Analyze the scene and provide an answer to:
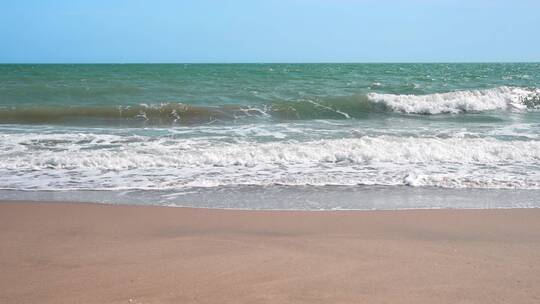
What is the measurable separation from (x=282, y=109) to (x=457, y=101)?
6.80m

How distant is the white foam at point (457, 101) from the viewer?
18703 mm

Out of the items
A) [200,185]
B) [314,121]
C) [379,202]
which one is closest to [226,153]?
[200,185]

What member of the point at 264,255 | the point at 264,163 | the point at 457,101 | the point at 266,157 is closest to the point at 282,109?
the point at 457,101

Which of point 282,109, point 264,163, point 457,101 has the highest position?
point 457,101

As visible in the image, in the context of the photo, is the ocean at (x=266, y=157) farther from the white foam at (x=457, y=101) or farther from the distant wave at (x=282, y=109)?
the white foam at (x=457, y=101)

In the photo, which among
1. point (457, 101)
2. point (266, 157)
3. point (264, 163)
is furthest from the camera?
point (457, 101)

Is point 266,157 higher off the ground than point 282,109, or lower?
lower

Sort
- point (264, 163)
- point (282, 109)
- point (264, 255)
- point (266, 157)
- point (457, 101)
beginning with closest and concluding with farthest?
point (264, 255)
point (264, 163)
point (266, 157)
point (282, 109)
point (457, 101)

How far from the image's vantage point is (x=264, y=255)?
4137mm

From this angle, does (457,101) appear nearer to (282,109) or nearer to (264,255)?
(282,109)

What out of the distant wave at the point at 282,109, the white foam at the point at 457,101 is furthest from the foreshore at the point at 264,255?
the white foam at the point at 457,101

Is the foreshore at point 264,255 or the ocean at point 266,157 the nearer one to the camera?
the foreshore at point 264,255

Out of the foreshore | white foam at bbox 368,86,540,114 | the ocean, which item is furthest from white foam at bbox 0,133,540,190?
white foam at bbox 368,86,540,114

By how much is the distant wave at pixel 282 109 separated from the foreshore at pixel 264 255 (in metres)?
10.3
